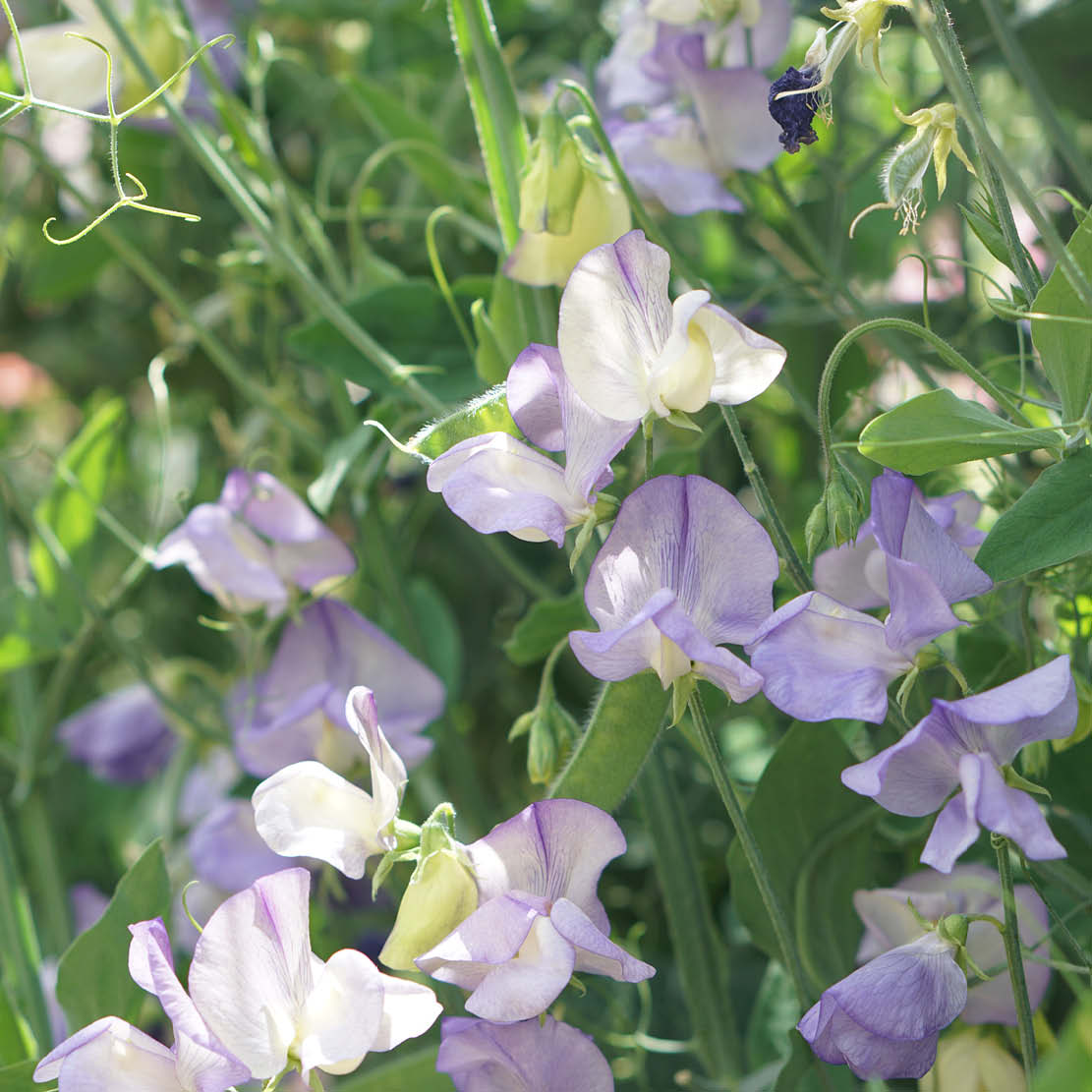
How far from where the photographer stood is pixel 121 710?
924 mm

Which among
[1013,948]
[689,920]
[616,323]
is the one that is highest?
[616,323]

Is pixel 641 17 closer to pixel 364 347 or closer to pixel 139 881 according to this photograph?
pixel 364 347

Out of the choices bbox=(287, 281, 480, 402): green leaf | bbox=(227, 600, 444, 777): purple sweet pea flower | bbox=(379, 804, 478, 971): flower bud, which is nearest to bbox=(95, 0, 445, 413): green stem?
bbox=(287, 281, 480, 402): green leaf

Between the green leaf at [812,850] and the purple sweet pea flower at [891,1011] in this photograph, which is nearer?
the purple sweet pea flower at [891,1011]

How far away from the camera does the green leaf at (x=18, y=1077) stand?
0.49m

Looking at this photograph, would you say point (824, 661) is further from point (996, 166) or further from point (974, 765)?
point (996, 166)

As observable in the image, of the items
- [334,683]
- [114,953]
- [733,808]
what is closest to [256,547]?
[334,683]

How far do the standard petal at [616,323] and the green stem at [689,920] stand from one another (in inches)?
9.6

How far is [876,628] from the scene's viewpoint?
0.40 m

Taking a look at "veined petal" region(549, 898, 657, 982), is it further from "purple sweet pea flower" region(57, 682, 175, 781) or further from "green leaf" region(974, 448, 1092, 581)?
"purple sweet pea flower" region(57, 682, 175, 781)

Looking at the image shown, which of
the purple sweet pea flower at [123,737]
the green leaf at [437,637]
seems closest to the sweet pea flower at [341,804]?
the green leaf at [437,637]

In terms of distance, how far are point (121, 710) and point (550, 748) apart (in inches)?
20.6

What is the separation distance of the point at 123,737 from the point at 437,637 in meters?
0.27

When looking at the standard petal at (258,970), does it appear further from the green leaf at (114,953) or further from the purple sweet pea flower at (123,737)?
the purple sweet pea flower at (123,737)
